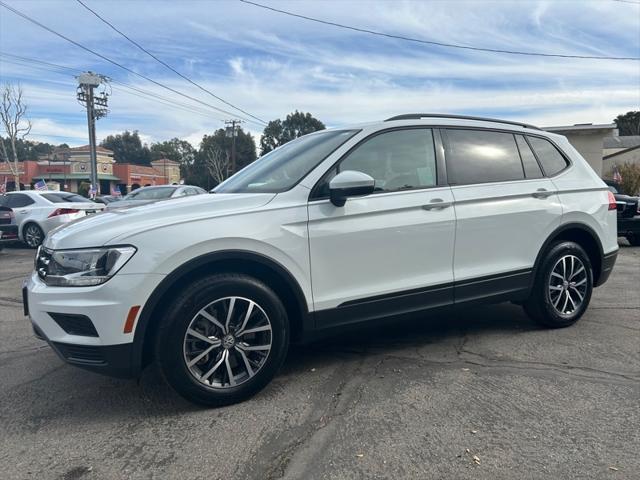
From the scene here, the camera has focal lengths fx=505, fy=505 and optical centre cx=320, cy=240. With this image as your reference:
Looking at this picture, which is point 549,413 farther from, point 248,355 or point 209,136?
point 209,136

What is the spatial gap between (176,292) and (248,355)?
24.3 inches

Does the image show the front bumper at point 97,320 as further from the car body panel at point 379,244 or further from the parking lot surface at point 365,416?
the car body panel at point 379,244

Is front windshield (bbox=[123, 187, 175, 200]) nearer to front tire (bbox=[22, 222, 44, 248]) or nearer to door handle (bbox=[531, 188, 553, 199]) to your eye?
front tire (bbox=[22, 222, 44, 248])

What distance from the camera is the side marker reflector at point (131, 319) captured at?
2855 millimetres

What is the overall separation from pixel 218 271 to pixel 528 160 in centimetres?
303

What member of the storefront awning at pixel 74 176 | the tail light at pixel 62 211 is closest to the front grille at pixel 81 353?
the tail light at pixel 62 211

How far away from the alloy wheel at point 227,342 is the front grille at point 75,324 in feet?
1.72

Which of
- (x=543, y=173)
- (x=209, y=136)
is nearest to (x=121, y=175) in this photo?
(x=209, y=136)

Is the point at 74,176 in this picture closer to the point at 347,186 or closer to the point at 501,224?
the point at 501,224

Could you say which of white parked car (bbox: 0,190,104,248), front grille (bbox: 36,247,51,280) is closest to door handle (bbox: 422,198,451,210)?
front grille (bbox: 36,247,51,280)

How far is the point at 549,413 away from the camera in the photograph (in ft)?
9.96

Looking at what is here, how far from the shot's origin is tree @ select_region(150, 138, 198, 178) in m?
105

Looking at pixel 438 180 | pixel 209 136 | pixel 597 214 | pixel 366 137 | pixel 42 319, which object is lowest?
pixel 42 319

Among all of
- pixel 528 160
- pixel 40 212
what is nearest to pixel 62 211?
pixel 40 212
